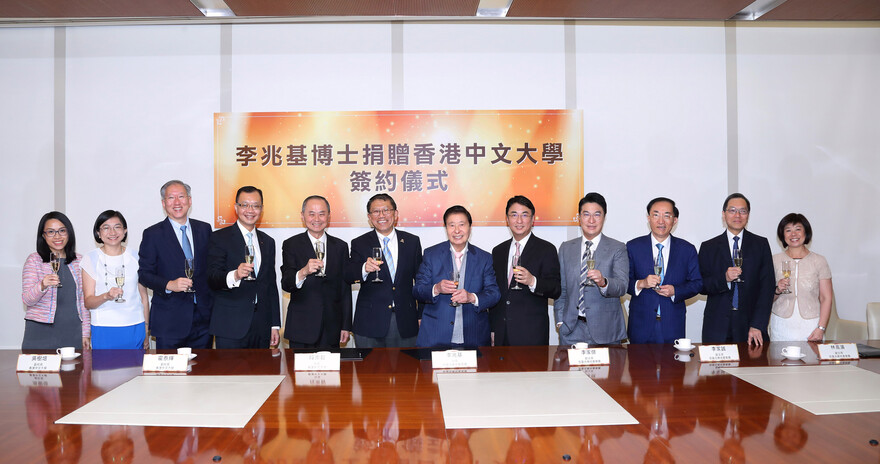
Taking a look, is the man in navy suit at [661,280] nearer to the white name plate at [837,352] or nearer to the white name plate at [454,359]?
the white name plate at [837,352]

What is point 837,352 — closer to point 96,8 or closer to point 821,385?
point 821,385

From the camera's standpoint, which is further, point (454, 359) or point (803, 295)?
point (803, 295)

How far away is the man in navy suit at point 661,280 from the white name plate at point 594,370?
1.14 metres

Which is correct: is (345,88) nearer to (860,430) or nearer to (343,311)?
(343,311)

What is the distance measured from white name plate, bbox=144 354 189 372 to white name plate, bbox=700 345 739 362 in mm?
2707

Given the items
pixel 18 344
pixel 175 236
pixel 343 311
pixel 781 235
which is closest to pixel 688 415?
pixel 343 311

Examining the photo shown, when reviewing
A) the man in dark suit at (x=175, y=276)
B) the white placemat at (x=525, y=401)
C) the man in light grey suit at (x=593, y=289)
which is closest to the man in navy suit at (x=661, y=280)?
the man in light grey suit at (x=593, y=289)

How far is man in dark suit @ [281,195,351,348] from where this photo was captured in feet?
13.1

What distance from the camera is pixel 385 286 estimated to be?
420 centimetres

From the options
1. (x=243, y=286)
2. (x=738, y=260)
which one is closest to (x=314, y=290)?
(x=243, y=286)

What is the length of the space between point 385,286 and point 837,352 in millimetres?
2858

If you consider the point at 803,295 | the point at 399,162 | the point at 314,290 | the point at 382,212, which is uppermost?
the point at 399,162

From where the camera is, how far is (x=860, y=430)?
1961 mm

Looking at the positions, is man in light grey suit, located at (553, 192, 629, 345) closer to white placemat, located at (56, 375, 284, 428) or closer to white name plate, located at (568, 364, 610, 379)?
white name plate, located at (568, 364, 610, 379)
